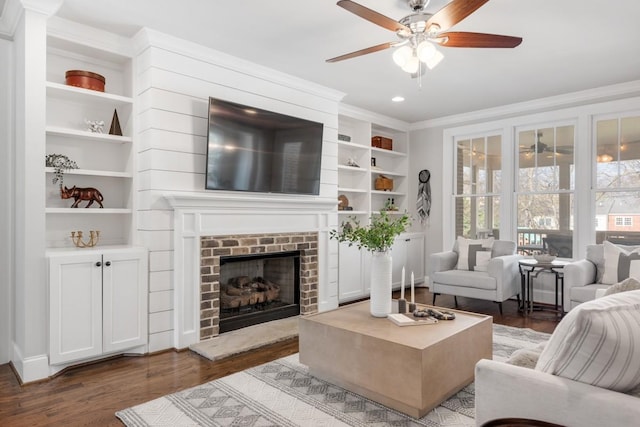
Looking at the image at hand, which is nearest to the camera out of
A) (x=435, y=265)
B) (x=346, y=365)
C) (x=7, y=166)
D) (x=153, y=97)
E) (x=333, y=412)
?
(x=333, y=412)

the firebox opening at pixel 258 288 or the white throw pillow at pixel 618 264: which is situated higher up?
the white throw pillow at pixel 618 264

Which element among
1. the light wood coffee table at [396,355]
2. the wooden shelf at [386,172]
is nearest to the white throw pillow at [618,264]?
the light wood coffee table at [396,355]

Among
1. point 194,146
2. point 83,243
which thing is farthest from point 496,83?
point 83,243

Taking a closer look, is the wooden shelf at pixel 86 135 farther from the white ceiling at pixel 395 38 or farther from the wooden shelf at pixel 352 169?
the wooden shelf at pixel 352 169

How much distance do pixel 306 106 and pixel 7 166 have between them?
277cm

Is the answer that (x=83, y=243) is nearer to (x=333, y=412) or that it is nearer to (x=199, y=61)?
(x=199, y=61)

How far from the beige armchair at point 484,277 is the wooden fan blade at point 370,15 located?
2.99 meters

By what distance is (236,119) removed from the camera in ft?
12.5

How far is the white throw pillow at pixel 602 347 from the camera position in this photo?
128 centimetres

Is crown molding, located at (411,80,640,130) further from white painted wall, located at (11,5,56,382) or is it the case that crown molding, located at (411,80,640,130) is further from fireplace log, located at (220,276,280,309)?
white painted wall, located at (11,5,56,382)

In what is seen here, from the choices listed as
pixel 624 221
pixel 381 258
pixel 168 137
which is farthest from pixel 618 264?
pixel 168 137

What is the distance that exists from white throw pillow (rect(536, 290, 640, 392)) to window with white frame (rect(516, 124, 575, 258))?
4.33m

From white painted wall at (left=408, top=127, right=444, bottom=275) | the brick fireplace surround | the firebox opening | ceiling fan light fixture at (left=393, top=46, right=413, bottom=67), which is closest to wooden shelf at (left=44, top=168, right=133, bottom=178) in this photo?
the brick fireplace surround

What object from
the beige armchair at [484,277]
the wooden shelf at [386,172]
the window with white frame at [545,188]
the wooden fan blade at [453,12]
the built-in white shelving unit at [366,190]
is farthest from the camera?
the wooden shelf at [386,172]
